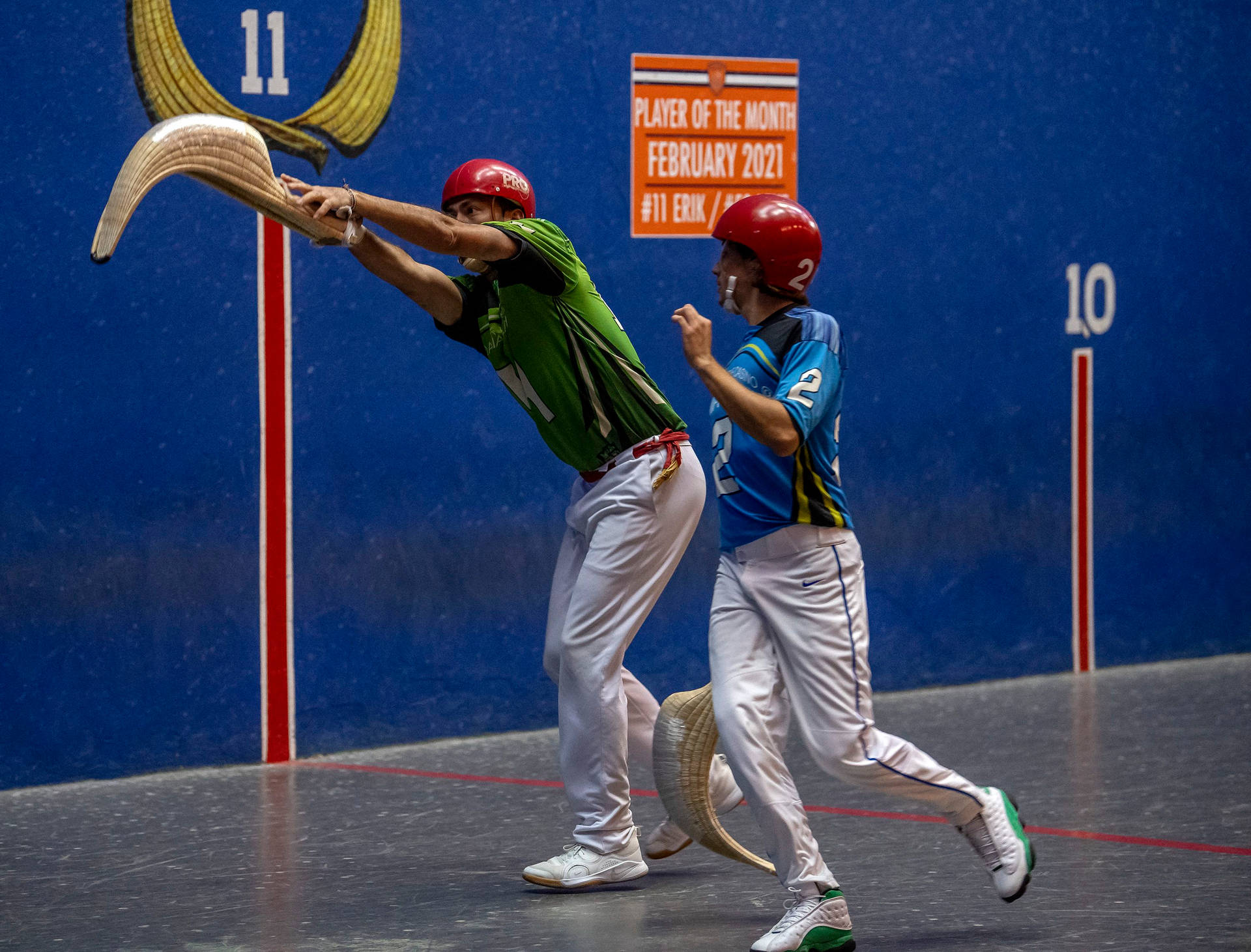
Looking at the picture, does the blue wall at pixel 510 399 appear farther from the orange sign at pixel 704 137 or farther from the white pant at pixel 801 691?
the white pant at pixel 801 691

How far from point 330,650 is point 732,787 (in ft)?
6.99

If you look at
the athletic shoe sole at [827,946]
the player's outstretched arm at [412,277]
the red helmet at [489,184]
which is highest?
the red helmet at [489,184]

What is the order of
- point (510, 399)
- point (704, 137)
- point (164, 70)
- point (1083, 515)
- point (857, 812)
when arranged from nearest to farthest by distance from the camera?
point (857, 812) < point (164, 70) < point (510, 399) < point (704, 137) < point (1083, 515)

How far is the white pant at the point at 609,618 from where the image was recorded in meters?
4.74

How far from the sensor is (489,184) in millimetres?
4961

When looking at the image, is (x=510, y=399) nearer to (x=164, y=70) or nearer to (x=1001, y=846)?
(x=164, y=70)

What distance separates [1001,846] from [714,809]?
2.65ft

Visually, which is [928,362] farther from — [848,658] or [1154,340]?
[848,658]

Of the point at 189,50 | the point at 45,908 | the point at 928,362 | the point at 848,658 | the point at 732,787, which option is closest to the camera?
the point at 848,658

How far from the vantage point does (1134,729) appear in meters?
7.06

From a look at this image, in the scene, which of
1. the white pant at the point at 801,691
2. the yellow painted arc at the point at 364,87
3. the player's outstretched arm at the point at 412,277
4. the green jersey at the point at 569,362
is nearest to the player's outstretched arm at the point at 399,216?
the player's outstretched arm at the point at 412,277

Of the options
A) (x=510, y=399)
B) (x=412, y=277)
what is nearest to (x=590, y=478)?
(x=412, y=277)

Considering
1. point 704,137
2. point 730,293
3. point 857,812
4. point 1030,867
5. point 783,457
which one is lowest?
point 857,812

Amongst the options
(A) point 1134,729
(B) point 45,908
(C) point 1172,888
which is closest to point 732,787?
(C) point 1172,888
